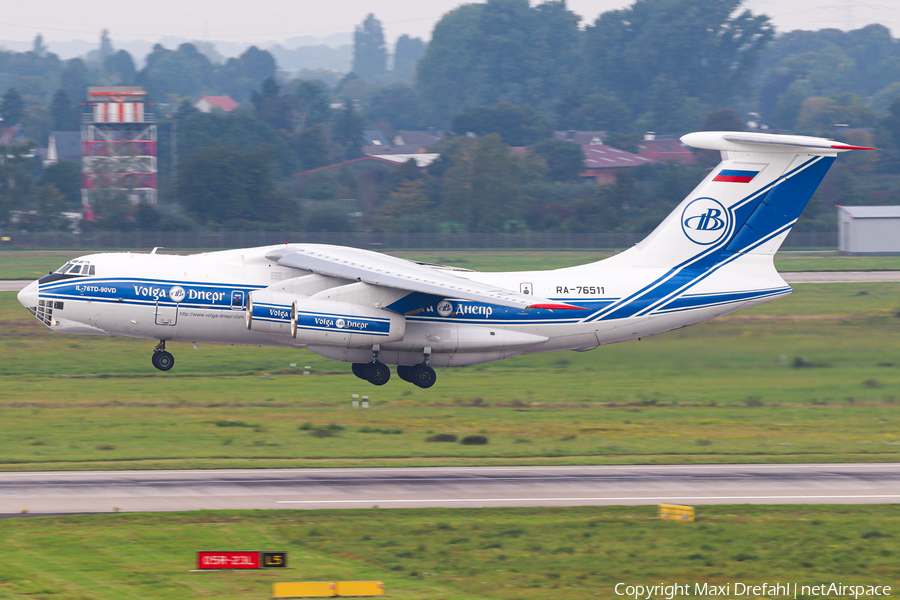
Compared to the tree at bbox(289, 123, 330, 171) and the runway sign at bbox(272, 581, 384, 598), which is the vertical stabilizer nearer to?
the runway sign at bbox(272, 581, 384, 598)

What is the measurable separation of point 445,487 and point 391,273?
7.92 meters

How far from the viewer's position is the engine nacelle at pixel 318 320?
29266 millimetres

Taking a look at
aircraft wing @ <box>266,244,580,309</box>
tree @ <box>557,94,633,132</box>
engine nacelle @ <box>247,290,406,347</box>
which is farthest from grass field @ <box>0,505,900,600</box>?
tree @ <box>557,94,633,132</box>

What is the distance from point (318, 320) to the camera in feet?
96.1

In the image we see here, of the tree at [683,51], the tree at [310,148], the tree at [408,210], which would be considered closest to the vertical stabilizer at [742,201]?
the tree at [408,210]

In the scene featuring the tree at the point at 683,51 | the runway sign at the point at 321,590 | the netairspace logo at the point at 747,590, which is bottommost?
the netairspace logo at the point at 747,590

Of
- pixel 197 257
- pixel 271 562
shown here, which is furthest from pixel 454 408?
pixel 271 562

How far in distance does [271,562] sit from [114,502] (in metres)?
5.48

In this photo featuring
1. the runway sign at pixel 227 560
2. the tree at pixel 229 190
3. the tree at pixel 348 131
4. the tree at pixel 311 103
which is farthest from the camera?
the tree at pixel 311 103

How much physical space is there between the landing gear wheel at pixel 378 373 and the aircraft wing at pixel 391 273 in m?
3.18

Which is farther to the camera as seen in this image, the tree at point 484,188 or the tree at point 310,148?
the tree at point 310,148

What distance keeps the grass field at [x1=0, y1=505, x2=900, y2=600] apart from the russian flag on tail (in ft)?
38.3

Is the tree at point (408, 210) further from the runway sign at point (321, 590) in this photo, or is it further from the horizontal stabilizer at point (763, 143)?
the runway sign at point (321, 590)

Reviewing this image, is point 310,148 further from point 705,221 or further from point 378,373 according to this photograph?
point 705,221
